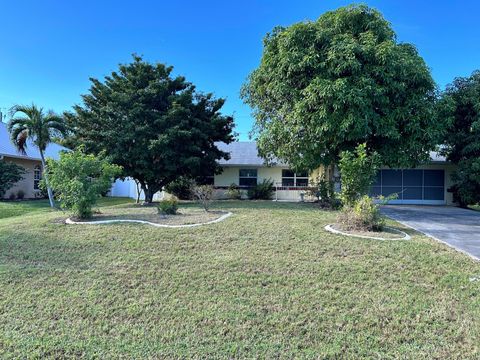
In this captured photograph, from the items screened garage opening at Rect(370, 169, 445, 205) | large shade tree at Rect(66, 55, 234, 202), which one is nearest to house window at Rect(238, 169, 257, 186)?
large shade tree at Rect(66, 55, 234, 202)

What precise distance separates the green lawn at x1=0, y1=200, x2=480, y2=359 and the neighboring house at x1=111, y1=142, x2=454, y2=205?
1084 cm

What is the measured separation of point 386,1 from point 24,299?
50.8 feet

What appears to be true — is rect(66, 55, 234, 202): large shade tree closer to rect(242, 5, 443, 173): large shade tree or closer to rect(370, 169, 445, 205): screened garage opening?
rect(242, 5, 443, 173): large shade tree

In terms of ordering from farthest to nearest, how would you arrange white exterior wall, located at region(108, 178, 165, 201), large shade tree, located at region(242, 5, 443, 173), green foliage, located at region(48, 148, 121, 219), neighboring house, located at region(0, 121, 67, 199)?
white exterior wall, located at region(108, 178, 165, 201)
neighboring house, located at region(0, 121, 67, 199)
large shade tree, located at region(242, 5, 443, 173)
green foliage, located at region(48, 148, 121, 219)

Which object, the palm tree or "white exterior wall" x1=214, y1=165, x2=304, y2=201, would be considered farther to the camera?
"white exterior wall" x1=214, y1=165, x2=304, y2=201

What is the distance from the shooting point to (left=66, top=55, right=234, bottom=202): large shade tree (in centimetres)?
1477

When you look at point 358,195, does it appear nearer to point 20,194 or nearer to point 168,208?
point 168,208

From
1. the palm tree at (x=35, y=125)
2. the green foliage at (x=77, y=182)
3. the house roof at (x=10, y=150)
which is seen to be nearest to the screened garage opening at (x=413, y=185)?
the green foliage at (x=77, y=182)

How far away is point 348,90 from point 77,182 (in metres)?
9.38

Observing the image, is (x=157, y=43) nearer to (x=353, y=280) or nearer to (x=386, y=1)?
(x=386, y=1)

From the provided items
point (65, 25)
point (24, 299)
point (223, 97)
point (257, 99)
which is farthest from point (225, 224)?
point (65, 25)

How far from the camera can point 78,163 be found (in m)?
10.4

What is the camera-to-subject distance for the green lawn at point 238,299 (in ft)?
13.4

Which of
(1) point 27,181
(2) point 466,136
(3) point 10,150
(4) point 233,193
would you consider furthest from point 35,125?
(2) point 466,136
